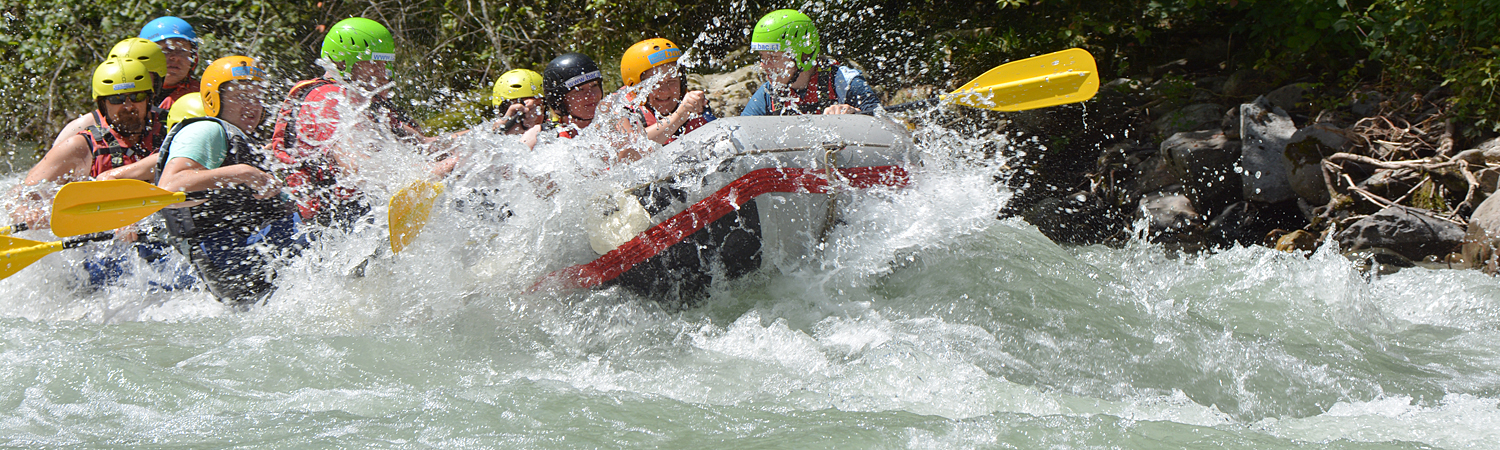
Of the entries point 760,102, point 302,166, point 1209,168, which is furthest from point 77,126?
point 1209,168

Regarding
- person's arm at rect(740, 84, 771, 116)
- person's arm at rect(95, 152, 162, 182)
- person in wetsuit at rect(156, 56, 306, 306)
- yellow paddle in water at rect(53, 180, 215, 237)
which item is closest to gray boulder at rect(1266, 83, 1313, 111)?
person's arm at rect(740, 84, 771, 116)

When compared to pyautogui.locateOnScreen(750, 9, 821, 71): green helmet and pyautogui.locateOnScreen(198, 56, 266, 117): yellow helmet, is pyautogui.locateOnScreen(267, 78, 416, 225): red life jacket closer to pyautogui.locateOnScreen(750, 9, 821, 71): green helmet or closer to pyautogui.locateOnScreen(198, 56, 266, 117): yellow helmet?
pyautogui.locateOnScreen(198, 56, 266, 117): yellow helmet

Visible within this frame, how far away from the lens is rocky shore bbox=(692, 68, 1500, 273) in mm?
4512

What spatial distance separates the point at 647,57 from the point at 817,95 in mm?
954

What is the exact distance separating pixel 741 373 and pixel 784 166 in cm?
82

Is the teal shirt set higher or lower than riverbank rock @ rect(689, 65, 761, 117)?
higher

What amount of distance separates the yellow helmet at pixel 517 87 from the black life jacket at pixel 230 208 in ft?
6.72

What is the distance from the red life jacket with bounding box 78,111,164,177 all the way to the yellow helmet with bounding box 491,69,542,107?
187 centimetres

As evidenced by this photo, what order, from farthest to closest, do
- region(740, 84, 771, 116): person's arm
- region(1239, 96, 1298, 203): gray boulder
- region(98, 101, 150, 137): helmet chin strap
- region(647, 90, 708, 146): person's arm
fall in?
region(1239, 96, 1298, 203): gray boulder → region(740, 84, 771, 116): person's arm → region(98, 101, 150, 137): helmet chin strap → region(647, 90, 708, 146): person's arm

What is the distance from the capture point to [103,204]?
334 centimetres

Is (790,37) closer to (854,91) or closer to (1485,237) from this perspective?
A: (854,91)

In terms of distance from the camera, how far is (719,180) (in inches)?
132

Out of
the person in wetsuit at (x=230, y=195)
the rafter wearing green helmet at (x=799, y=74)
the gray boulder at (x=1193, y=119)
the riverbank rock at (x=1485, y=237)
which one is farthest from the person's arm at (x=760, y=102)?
the riverbank rock at (x=1485, y=237)

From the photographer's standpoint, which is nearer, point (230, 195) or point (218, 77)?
point (230, 195)
